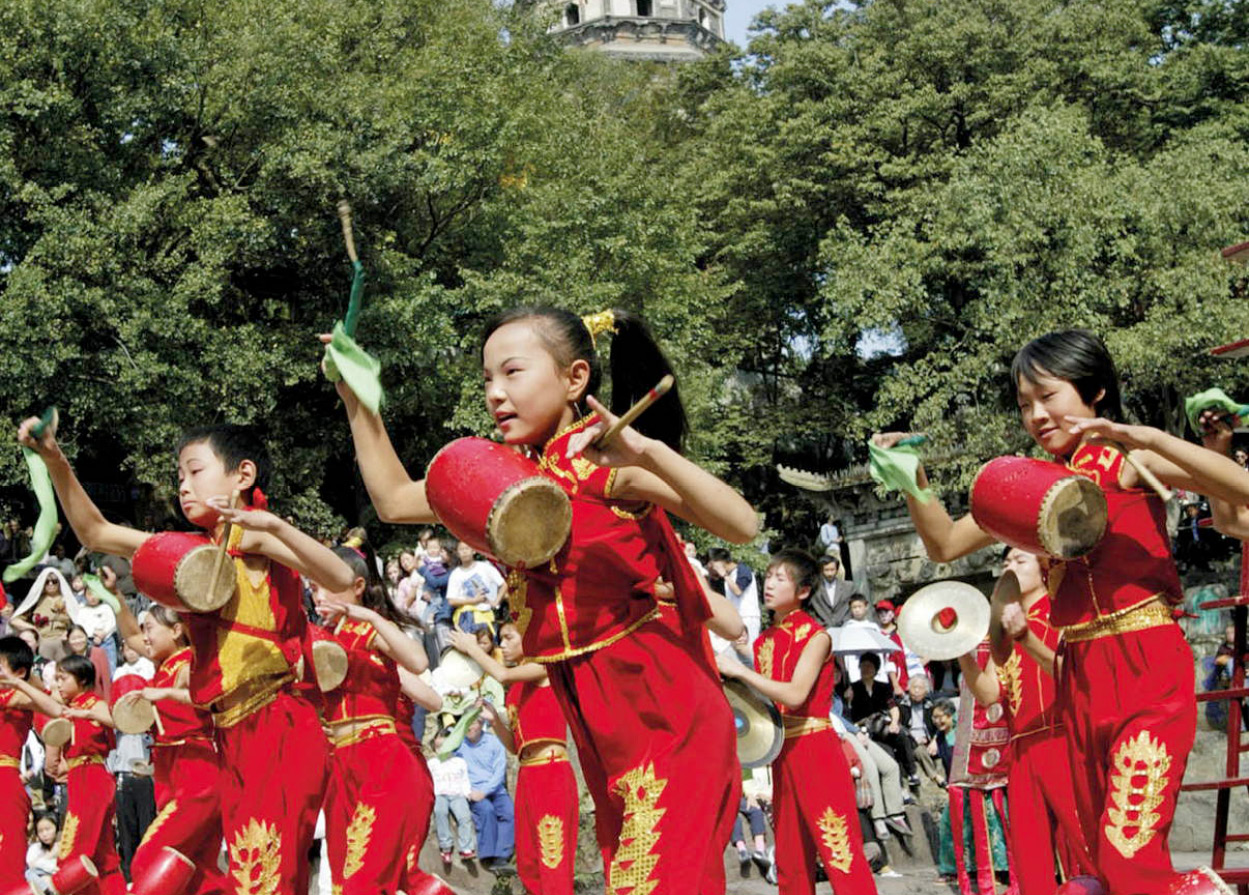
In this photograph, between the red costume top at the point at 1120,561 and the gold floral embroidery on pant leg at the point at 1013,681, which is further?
the gold floral embroidery on pant leg at the point at 1013,681

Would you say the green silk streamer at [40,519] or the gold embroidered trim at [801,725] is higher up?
the green silk streamer at [40,519]

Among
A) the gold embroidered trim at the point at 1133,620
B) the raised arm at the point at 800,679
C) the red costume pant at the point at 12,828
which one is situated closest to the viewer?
the gold embroidered trim at the point at 1133,620

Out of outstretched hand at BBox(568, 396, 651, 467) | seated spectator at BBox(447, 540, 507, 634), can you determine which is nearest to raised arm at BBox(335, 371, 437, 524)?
outstretched hand at BBox(568, 396, 651, 467)

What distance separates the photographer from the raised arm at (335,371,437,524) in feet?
14.2

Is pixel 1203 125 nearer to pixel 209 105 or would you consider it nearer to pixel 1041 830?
pixel 209 105

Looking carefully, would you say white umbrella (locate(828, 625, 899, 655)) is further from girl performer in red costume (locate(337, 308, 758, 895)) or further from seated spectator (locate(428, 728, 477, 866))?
girl performer in red costume (locate(337, 308, 758, 895))

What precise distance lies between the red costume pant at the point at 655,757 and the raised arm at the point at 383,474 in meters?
0.63

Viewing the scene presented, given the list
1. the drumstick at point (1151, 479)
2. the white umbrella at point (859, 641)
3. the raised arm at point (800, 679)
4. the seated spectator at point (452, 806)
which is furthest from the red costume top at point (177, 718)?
the white umbrella at point (859, 641)

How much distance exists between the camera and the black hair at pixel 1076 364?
5.10 meters

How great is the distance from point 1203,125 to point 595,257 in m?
11.5

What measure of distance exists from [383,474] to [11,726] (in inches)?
210

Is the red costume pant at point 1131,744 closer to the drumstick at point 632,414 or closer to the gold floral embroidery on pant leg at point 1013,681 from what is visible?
the gold floral embroidery on pant leg at point 1013,681

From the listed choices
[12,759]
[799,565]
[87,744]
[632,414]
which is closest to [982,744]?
[799,565]

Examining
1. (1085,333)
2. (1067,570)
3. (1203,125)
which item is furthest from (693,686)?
(1203,125)
